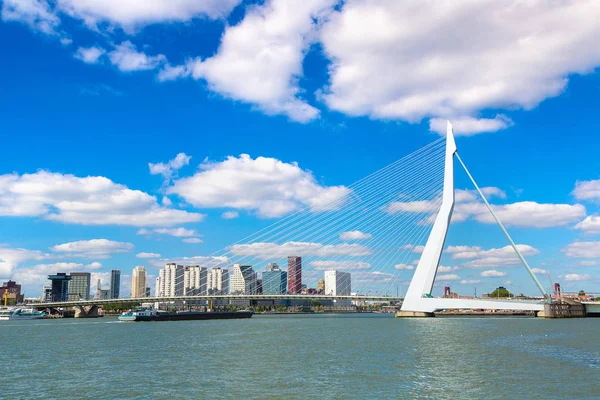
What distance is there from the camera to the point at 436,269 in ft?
156

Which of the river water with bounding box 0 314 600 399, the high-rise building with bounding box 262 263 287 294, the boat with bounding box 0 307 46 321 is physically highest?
the high-rise building with bounding box 262 263 287 294

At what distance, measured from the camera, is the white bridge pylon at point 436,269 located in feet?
153

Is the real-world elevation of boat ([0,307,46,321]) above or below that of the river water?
below

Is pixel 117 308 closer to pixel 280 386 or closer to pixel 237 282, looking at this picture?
pixel 237 282

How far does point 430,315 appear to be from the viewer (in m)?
52.9

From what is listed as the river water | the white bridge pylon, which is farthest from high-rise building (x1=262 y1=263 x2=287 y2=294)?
the river water

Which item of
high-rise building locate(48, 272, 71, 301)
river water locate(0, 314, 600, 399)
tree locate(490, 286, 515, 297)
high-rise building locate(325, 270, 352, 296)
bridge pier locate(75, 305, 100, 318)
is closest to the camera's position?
river water locate(0, 314, 600, 399)

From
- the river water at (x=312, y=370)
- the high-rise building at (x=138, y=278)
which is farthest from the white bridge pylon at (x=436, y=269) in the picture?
the high-rise building at (x=138, y=278)

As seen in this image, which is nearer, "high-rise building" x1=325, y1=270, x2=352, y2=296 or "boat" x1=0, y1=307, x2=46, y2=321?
"boat" x1=0, y1=307, x2=46, y2=321

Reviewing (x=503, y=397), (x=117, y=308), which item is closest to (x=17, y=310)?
(x=117, y=308)

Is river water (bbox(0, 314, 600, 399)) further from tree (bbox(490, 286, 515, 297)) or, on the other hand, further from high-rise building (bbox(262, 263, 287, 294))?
high-rise building (bbox(262, 263, 287, 294))

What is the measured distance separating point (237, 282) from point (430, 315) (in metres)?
100

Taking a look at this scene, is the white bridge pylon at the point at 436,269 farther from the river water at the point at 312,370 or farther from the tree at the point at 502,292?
the tree at the point at 502,292

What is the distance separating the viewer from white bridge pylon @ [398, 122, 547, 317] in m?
46.6
